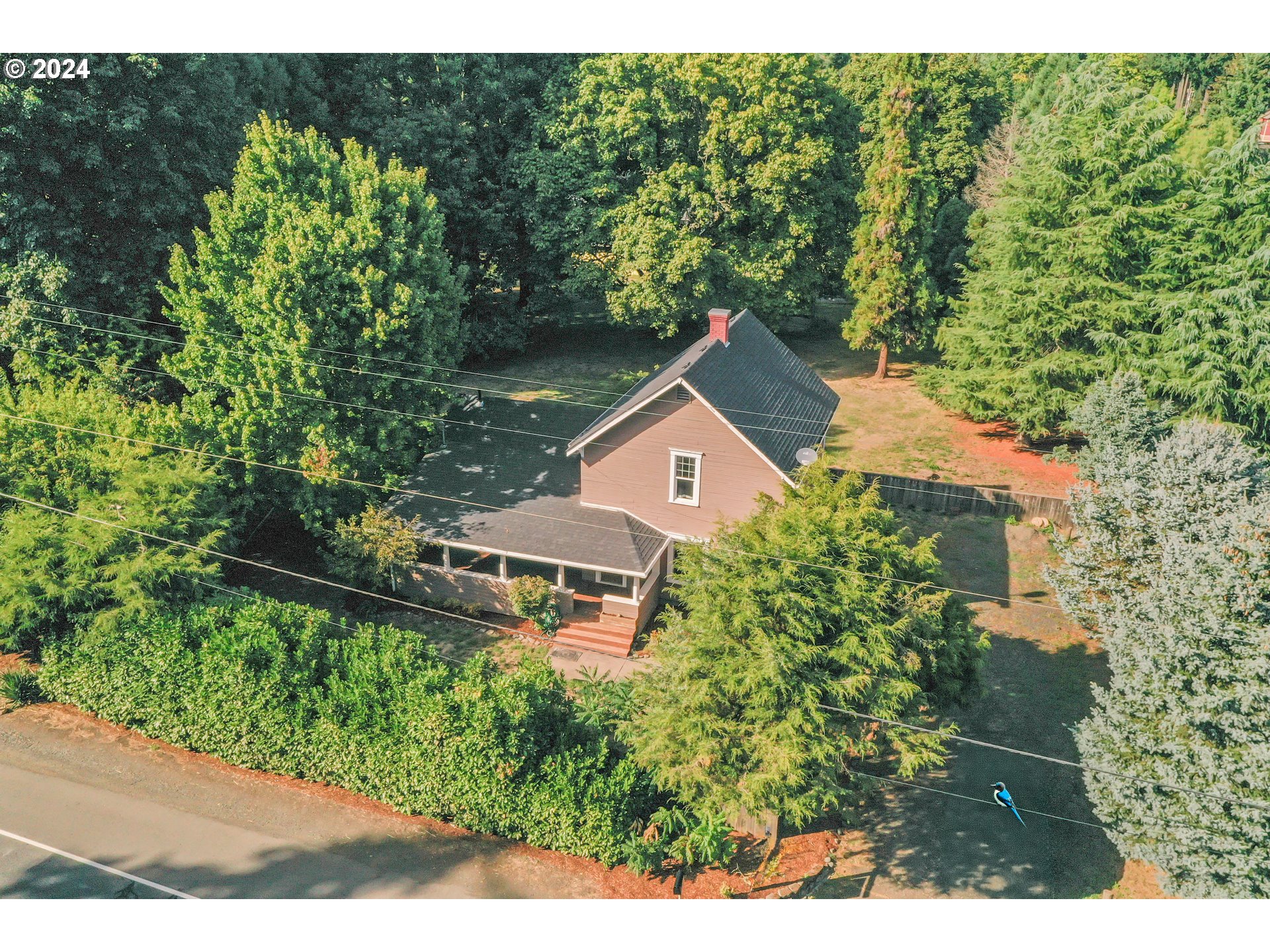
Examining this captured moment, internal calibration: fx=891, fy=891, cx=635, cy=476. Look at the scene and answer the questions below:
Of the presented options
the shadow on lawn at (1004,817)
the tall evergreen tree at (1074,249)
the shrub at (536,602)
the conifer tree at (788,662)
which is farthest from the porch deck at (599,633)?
the tall evergreen tree at (1074,249)

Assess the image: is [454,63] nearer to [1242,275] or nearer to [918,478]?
[918,478]

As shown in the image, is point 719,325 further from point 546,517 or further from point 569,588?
point 569,588

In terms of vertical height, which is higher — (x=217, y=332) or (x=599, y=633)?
(x=217, y=332)

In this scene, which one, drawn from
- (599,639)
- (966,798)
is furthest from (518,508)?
(966,798)

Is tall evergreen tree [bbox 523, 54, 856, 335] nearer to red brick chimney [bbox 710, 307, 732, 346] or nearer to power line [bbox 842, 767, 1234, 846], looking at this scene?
red brick chimney [bbox 710, 307, 732, 346]

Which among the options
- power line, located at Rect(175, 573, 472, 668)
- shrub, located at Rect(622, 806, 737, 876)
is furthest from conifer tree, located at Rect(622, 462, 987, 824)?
power line, located at Rect(175, 573, 472, 668)

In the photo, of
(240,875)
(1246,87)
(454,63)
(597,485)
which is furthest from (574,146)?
(1246,87)
